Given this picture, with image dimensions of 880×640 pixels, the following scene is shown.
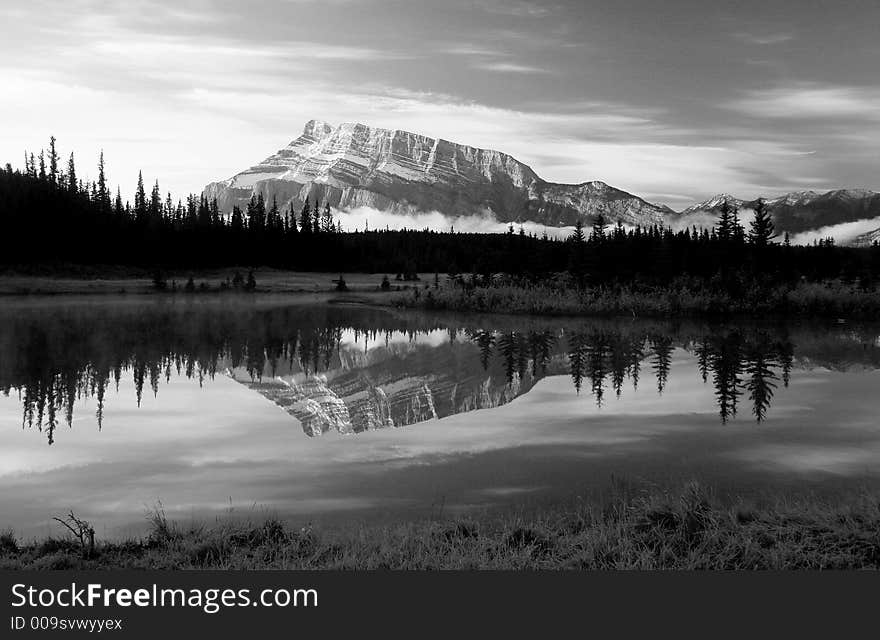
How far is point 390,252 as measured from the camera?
465 ft

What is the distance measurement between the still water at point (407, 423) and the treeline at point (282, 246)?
2267 centimetres

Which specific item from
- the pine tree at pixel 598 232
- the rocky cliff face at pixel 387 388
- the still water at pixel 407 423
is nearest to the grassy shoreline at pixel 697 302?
the still water at pixel 407 423

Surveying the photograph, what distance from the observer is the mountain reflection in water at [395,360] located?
12.9m

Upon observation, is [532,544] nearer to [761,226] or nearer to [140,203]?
[761,226]

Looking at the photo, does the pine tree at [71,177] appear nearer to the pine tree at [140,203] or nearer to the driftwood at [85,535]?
the pine tree at [140,203]

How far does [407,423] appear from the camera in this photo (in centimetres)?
1128

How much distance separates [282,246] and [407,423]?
106 m

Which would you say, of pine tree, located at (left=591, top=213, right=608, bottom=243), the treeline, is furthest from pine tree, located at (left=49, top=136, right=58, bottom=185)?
pine tree, located at (left=591, top=213, right=608, bottom=243)

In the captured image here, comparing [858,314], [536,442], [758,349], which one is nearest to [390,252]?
[858,314]

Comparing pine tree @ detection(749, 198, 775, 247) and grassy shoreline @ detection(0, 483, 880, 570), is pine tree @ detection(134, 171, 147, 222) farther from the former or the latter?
grassy shoreline @ detection(0, 483, 880, 570)

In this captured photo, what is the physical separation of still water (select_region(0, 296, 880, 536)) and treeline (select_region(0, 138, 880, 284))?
74.4 ft

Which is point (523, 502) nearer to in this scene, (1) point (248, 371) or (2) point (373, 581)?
(2) point (373, 581)

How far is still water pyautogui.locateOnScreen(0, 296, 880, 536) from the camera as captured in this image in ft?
25.8

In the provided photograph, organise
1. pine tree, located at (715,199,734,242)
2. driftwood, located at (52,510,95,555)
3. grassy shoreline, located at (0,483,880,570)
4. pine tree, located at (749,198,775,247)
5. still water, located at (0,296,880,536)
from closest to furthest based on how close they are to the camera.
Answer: grassy shoreline, located at (0,483,880,570)
driftwood, located at (52,510,95,555)
still water, located at (0,296,880,536)
pine tree, located at (749,198,775,247)
pine tree, located at (715,199,734,242)
